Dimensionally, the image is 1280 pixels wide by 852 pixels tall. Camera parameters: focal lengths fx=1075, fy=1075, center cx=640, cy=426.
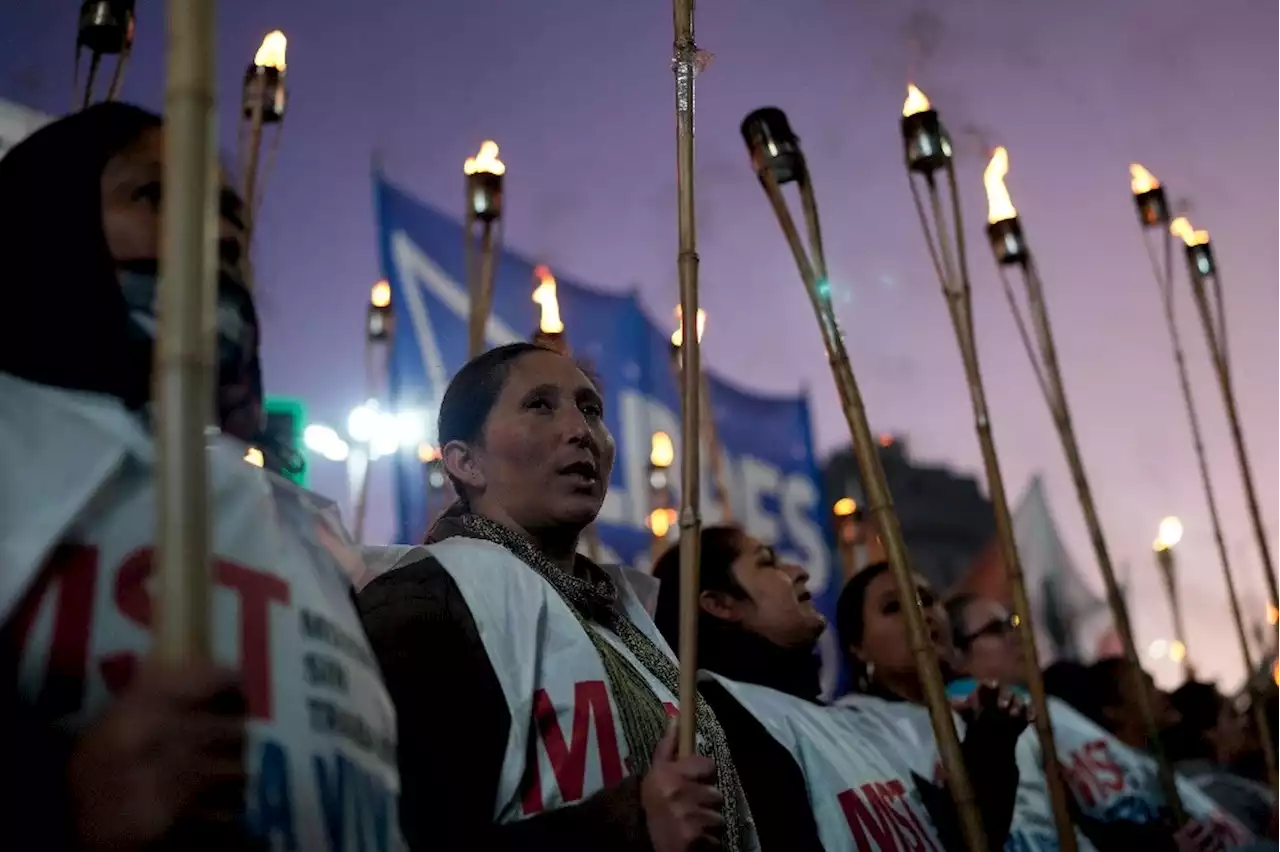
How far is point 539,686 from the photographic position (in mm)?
1680

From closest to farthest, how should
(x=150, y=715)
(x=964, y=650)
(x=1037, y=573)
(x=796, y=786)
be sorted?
(x=150, y=715) < (x=796, y=786) < (x=964, y=650) < (x=1037, y=573)

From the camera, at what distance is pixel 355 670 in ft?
3.93

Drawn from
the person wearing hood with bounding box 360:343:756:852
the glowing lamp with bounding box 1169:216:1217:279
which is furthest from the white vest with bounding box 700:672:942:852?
the glowing lamp with bounding box 1169:216:1217:279

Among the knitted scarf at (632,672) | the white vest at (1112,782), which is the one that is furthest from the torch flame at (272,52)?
the white vest at (1112,782)

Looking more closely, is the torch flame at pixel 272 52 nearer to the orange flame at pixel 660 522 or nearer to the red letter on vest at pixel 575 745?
the red letter on vest at pixel 575 745

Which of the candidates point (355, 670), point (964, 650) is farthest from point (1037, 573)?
point (355, 670)

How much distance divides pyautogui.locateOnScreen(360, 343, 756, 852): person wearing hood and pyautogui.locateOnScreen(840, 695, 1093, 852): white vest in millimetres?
1333

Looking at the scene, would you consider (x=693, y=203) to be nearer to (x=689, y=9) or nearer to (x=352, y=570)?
(x=689, y=9)

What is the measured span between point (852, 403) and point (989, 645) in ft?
7.25

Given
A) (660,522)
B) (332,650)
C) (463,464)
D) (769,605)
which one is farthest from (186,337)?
(660,522)

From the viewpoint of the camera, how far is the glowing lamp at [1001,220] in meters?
3.59

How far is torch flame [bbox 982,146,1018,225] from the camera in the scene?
3.60 meters

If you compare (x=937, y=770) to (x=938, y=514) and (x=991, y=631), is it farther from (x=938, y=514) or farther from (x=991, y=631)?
(x=938, y=514)

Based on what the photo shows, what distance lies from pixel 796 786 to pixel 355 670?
1598 mm
